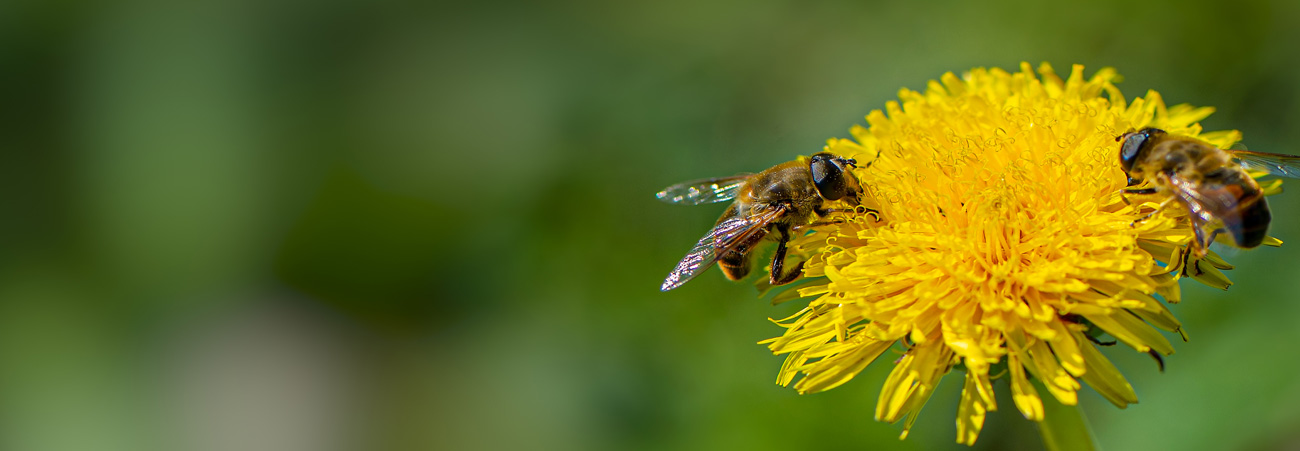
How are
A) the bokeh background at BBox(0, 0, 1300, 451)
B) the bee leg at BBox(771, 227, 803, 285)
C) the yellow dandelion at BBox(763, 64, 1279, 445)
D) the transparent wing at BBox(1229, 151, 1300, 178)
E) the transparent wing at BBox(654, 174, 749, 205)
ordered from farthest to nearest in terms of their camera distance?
the bokeh background at BBox(0, 0, 1300, 451)
the transparent wing at BBox(654, 174, 749, 205)
the bee leg at BBox(771, 227, 803, 285)
the transparent wing at BBox(1229, 151, 1300, 178)
the yellow dandelion at BBox(763, 64, 1279, 445)

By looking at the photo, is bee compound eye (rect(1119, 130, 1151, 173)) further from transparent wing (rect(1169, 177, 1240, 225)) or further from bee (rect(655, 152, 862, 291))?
bee (rect(655, 152, 862, 291))

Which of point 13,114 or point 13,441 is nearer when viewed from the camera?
point 13,441

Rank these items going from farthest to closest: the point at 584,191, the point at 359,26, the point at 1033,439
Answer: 1. the point at 359,26
2. the point at 584,191
3. the point at 1033,439

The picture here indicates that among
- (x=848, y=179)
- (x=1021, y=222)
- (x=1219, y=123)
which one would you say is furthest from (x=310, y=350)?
(x=1219, y=123)

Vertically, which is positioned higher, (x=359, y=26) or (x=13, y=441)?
(x=359, y=26)

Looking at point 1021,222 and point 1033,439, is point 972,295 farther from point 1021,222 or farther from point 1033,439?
point 1033,439

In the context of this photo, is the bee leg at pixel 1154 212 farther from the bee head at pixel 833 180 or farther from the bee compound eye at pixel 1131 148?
the bee head at pixel 833 180

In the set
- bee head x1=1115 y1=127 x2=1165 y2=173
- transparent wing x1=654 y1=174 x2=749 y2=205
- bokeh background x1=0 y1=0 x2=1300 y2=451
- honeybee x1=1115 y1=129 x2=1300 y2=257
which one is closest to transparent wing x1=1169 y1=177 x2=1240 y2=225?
honeybee x1=1115 y1=129 x2=1300 y2=257
